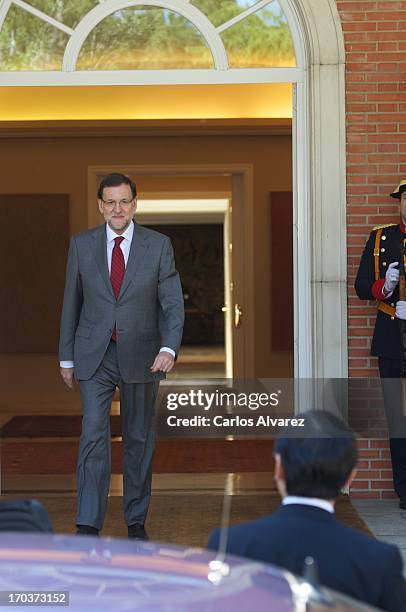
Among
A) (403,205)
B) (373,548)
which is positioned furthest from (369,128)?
(373,548)

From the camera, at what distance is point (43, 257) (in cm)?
1195

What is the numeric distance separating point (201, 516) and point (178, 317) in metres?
1.40

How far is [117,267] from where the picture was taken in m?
5.21

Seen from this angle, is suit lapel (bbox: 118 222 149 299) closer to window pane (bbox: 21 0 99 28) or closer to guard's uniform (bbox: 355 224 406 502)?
guard's uniform (bbox: 355 224 406 502)

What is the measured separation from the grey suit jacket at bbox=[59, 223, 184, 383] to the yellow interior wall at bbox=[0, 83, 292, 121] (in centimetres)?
395

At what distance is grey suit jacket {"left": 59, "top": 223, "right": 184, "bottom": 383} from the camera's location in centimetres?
514

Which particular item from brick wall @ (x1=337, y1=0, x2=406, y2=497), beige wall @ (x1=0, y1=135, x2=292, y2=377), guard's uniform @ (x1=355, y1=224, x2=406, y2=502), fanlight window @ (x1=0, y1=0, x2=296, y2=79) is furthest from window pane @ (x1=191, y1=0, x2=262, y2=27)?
beige wall @ (x1=0, y1=135, x2=292, y2=377)

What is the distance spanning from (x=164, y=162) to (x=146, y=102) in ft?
4.96

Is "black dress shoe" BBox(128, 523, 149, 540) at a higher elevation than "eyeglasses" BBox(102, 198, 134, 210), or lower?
lower

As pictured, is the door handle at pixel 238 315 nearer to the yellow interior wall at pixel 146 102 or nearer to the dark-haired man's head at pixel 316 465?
the yellow interior wall at pixel 146 102

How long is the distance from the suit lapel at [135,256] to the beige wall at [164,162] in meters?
6.51

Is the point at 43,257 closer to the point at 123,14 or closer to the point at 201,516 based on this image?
the point at 123,14

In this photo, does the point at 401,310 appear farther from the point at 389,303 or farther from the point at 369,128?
the point at 369,128

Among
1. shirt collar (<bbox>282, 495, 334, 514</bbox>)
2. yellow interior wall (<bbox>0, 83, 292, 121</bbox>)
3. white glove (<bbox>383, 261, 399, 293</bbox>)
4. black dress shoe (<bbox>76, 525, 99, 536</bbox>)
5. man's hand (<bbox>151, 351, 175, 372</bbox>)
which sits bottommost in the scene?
black dress shoe (<bbox>76, 525, 99, 536</bbox>)
